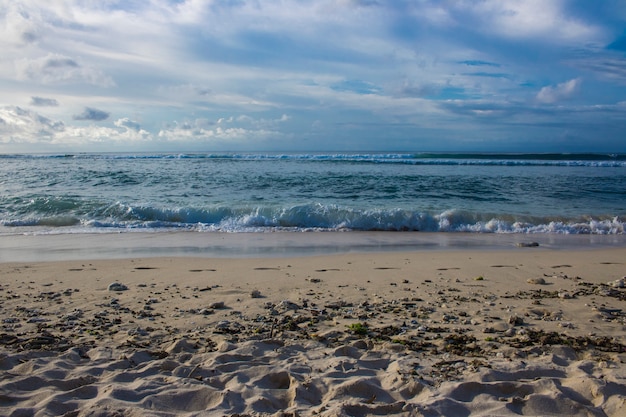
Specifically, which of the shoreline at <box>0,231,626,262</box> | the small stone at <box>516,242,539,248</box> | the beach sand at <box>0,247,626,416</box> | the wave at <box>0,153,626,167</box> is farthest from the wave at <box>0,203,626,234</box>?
the wave at <box>0,153,626,167</box>

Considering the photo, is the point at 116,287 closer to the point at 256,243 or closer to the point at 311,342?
the point at 311,342

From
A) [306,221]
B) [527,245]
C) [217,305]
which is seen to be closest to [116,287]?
[217,305]

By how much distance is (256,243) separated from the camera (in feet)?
29.8

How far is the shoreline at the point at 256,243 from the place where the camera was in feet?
26.0

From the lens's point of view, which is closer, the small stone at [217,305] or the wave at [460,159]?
the small stone at [217,305]

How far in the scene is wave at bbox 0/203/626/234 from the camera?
11.2 meters

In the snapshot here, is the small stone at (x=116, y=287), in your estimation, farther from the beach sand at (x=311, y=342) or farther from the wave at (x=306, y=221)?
the wave at (x=306, y=221)

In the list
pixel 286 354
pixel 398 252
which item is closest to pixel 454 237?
pixel 398 252

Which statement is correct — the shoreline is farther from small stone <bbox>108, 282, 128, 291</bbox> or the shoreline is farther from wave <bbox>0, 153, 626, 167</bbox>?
wave <bbox>0, 153, 626, 167</bbox>

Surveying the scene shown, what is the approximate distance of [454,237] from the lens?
10.2m

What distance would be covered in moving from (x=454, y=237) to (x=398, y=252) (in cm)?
270

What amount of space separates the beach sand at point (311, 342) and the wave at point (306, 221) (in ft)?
16.2

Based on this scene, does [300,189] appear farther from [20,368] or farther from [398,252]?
[20,368]

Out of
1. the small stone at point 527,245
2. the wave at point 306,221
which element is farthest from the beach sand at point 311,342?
the wave at point 306,221
